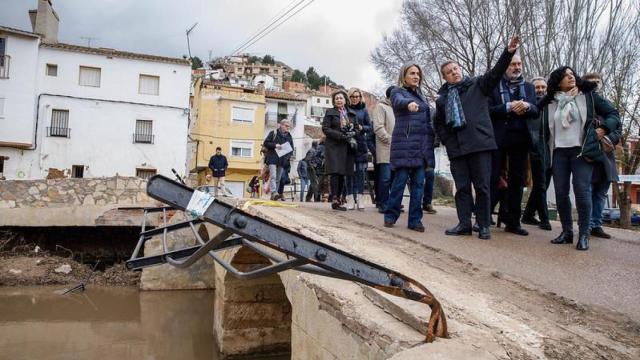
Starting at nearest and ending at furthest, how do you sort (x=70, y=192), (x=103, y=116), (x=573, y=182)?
(x=573, y=182)
(x=70, y=192)
(x=103, y=116)

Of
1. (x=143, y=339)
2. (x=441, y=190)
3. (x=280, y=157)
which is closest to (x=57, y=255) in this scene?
(x=143, y=339)

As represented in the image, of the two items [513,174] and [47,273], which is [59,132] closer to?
[47,273]

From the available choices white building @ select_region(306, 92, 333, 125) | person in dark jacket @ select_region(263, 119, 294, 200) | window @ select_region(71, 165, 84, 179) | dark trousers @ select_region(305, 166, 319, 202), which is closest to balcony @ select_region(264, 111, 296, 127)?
window @ select_region(71, 165, 84, 179)

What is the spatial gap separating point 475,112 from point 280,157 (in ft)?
16.5

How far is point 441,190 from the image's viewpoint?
33.0m

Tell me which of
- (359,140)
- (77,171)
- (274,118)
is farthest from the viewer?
(274,118)

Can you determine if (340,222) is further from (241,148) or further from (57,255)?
(241,148)

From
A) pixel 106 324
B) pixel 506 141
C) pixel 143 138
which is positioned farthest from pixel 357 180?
pixel 143 138

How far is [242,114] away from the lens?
32.2 m

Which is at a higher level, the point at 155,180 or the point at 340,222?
the point at 155,180

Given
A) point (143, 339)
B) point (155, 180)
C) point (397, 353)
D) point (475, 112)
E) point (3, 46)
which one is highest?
point (3, 46)

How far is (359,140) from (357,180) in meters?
0.71

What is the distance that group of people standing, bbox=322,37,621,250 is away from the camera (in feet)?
13.7

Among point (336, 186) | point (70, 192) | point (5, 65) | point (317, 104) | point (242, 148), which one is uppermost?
point (317, 104)
